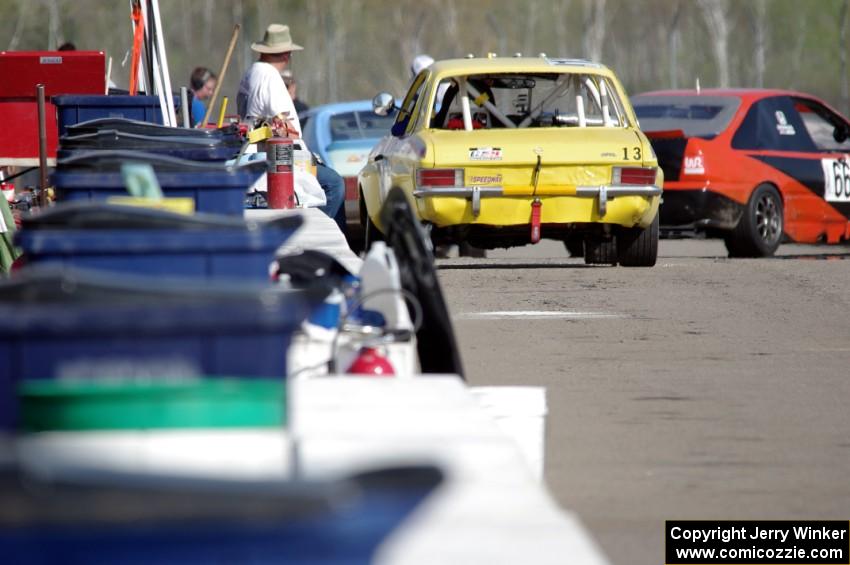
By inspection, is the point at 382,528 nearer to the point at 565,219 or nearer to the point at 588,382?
the point at 588,382

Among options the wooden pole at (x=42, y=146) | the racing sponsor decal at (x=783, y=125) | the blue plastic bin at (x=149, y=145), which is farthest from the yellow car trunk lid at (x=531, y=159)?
the blue plastic bin at (x=149, y=145)

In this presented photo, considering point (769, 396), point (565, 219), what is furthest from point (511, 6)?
point (769, 396)

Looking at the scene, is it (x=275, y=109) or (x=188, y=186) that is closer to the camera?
(x=188, y=186)

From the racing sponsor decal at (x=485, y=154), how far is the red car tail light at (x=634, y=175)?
83 cm

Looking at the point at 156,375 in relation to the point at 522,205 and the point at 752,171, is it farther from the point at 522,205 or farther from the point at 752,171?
the point at 752,171

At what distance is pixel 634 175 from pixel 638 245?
90 cm

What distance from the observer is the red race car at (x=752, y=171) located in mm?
15336

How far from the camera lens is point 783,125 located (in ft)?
53.0

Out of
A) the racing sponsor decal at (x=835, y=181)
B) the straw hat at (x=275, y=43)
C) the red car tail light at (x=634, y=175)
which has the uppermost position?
the straw hat at (x=275, y=43)

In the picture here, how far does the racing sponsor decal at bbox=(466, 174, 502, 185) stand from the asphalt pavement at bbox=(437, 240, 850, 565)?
0.68m

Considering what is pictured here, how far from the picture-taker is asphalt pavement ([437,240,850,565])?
19.7 ft

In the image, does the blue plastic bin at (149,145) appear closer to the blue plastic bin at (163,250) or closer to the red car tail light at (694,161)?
the blue plastic bin at (163,250)

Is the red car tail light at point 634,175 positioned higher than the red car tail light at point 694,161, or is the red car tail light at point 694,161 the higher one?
the red car tail light at point 634,175

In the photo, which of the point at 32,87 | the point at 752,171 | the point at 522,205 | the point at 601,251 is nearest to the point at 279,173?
the point at 32,87
